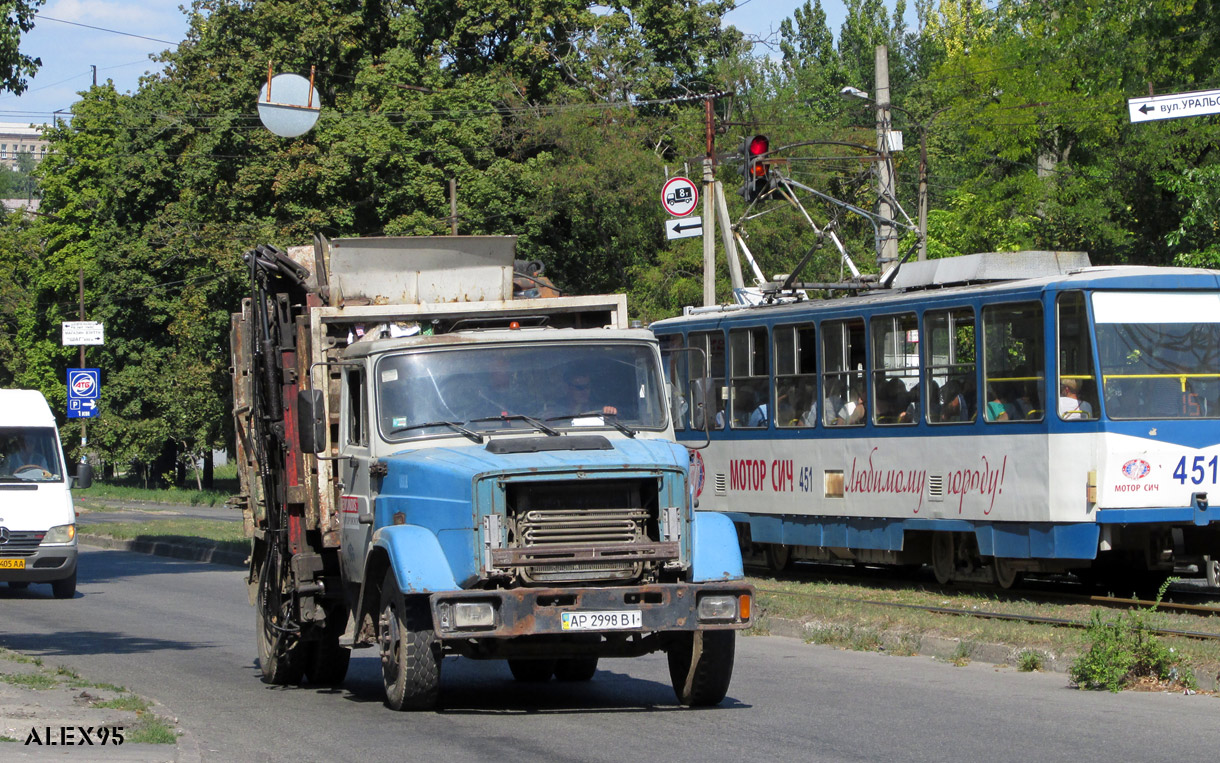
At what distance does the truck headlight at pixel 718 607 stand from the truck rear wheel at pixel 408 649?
1.56 metres

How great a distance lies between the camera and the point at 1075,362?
16.9 meters

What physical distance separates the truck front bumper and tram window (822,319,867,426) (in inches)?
425

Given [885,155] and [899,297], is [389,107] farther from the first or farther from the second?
[899,297]

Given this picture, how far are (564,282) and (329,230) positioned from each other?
6.68 metres

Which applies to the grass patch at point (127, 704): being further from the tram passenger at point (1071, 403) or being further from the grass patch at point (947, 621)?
the tram passenger at point (1071, 403)

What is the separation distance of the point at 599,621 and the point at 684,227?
884 inches

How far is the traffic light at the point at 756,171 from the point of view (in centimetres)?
2562

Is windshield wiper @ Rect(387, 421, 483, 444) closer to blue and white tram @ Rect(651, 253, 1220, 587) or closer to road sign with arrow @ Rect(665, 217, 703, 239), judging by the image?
blue and white tram @ Rect(651, 253, 1220, 587)

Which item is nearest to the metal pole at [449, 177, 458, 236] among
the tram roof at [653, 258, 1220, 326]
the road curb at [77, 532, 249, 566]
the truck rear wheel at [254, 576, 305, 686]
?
the road curb at [77, 532, 249, 566]

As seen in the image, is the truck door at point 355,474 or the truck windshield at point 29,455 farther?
the truck windshield at point 29,455

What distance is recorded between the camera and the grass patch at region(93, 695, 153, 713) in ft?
31.5

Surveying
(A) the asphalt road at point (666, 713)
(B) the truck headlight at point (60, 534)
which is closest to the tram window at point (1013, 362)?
(A) the asphalt road at point (666, 713)

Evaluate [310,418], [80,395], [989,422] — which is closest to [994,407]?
[989,422]

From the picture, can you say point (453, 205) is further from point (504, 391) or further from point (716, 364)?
point (504, 391)
